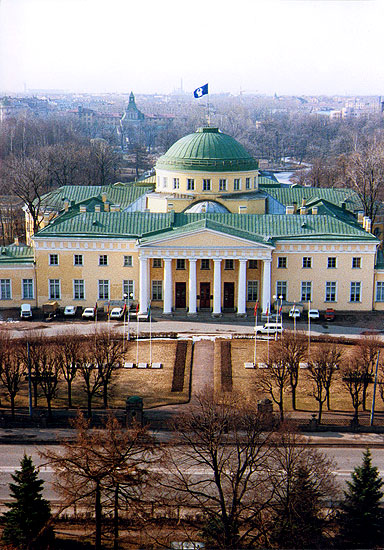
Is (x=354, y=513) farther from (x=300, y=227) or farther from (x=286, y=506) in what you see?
(x=300, y=227)

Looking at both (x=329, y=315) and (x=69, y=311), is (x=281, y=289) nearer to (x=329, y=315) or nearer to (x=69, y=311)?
(x=329, y=315)

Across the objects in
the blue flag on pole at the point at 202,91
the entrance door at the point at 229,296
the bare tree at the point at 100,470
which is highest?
the blue flag on pole at the point at 202,91

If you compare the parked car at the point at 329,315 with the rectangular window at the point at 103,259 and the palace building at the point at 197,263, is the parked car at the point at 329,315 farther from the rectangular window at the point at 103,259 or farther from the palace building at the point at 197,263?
the rectangular window at the point at 103,259

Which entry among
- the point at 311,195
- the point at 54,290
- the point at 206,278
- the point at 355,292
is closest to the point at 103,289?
the point at 54,290

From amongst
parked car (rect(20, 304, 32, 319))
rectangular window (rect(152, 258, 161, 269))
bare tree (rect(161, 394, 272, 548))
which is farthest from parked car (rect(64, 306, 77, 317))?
bare tree (rect(161, 394, 272, 548))

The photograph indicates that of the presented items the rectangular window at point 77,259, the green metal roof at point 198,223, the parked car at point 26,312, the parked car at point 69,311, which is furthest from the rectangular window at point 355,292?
the parked car at point 26,312

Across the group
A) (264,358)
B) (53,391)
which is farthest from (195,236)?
(53,391)
